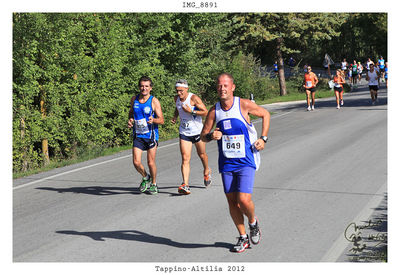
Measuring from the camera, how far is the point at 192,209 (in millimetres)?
8695

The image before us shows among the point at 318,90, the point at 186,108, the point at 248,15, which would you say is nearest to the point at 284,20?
the point at 248,15

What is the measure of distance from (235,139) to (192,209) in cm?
239

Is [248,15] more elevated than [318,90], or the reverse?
[248,15]

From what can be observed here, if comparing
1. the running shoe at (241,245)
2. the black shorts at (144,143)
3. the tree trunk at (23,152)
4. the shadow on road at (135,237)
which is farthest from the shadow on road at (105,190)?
the tree trunk at (23,152)

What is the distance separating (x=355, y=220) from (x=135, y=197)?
3611mm

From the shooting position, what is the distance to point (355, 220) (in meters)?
7.87

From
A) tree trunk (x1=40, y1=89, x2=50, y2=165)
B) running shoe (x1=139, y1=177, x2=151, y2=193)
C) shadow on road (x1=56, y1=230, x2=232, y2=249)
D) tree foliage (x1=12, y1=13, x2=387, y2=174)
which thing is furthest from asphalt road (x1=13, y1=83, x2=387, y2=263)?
tree foliage (x1=12, y1=13, x2=387, y2=174)

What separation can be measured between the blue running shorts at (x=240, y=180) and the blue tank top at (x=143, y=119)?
3304 mm

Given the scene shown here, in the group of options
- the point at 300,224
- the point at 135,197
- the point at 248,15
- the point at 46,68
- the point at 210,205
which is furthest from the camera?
the point at 248,15

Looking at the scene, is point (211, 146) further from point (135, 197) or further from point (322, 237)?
point (322, 237)

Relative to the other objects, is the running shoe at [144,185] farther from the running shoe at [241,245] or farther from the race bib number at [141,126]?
the running shoe at [241,245]

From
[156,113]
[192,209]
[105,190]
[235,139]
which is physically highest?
[156,113]

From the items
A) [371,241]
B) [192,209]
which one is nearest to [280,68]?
[192,209]

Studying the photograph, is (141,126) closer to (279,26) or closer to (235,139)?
(235,139)
